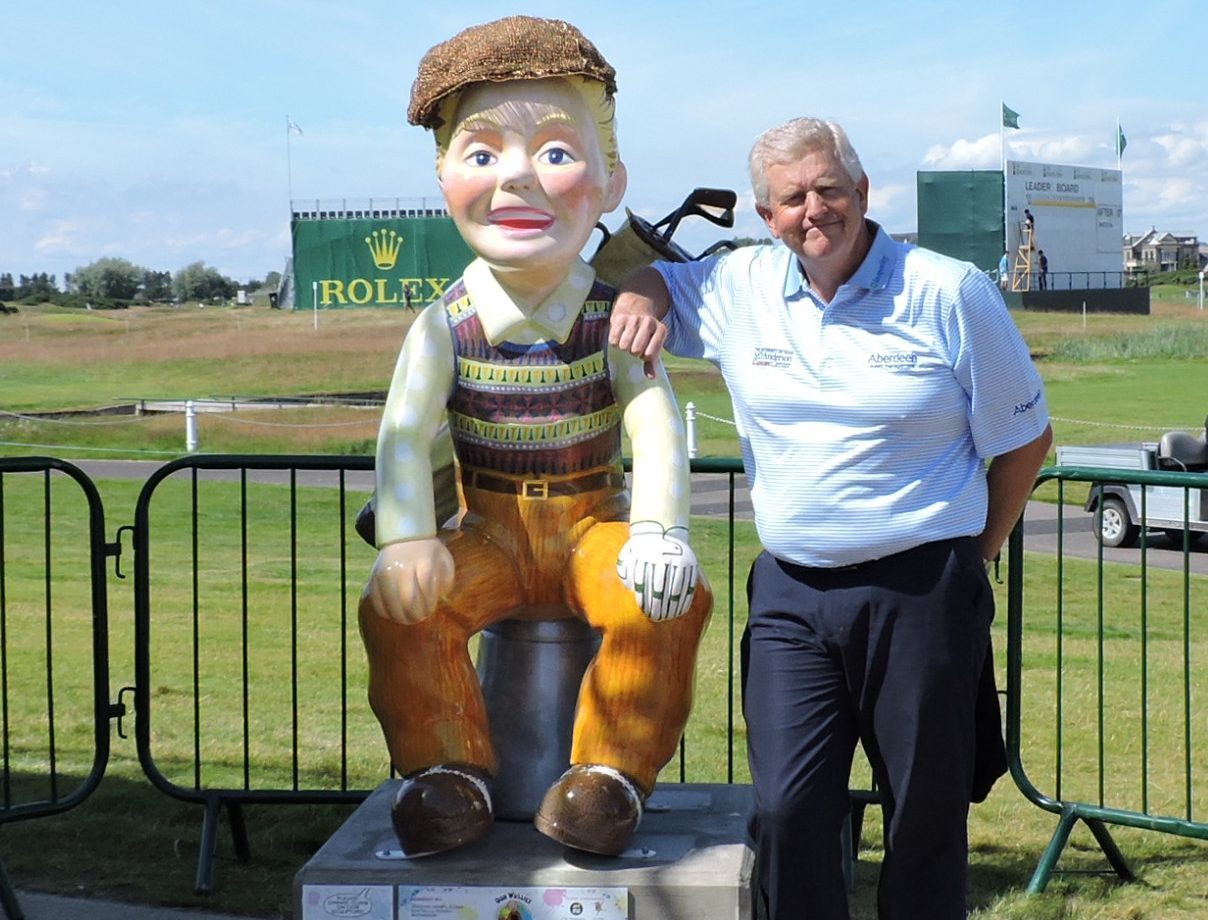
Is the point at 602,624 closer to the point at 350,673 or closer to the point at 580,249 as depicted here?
the point at 580,249

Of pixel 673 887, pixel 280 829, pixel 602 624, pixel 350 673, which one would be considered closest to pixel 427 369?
pixel 602 624

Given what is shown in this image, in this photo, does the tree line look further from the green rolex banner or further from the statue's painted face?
the statue's painted face

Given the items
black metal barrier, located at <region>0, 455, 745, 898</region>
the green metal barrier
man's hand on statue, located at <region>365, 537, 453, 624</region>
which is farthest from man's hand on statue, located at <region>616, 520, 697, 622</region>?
the green metal barrier

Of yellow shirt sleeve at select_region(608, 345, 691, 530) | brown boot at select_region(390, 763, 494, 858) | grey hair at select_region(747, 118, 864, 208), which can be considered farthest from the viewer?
yellow shirt sleeve at select_region(608, 345, 691, 530)

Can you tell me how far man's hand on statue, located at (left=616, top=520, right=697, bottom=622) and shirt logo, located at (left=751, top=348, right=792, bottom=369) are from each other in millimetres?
432

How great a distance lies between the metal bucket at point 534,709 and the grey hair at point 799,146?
1.14 m

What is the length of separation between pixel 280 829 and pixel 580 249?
2595 mm

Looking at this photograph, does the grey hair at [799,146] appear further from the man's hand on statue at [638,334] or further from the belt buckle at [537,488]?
the belt buckle at [537,488]

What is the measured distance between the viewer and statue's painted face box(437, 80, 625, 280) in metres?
3.35

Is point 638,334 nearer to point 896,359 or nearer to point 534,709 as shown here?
point 896,359

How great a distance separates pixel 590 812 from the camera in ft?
10.4

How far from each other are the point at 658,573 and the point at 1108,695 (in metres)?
4.63

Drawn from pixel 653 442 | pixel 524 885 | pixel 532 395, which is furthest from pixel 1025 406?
pixel 524 885

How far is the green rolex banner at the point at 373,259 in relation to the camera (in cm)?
4256
